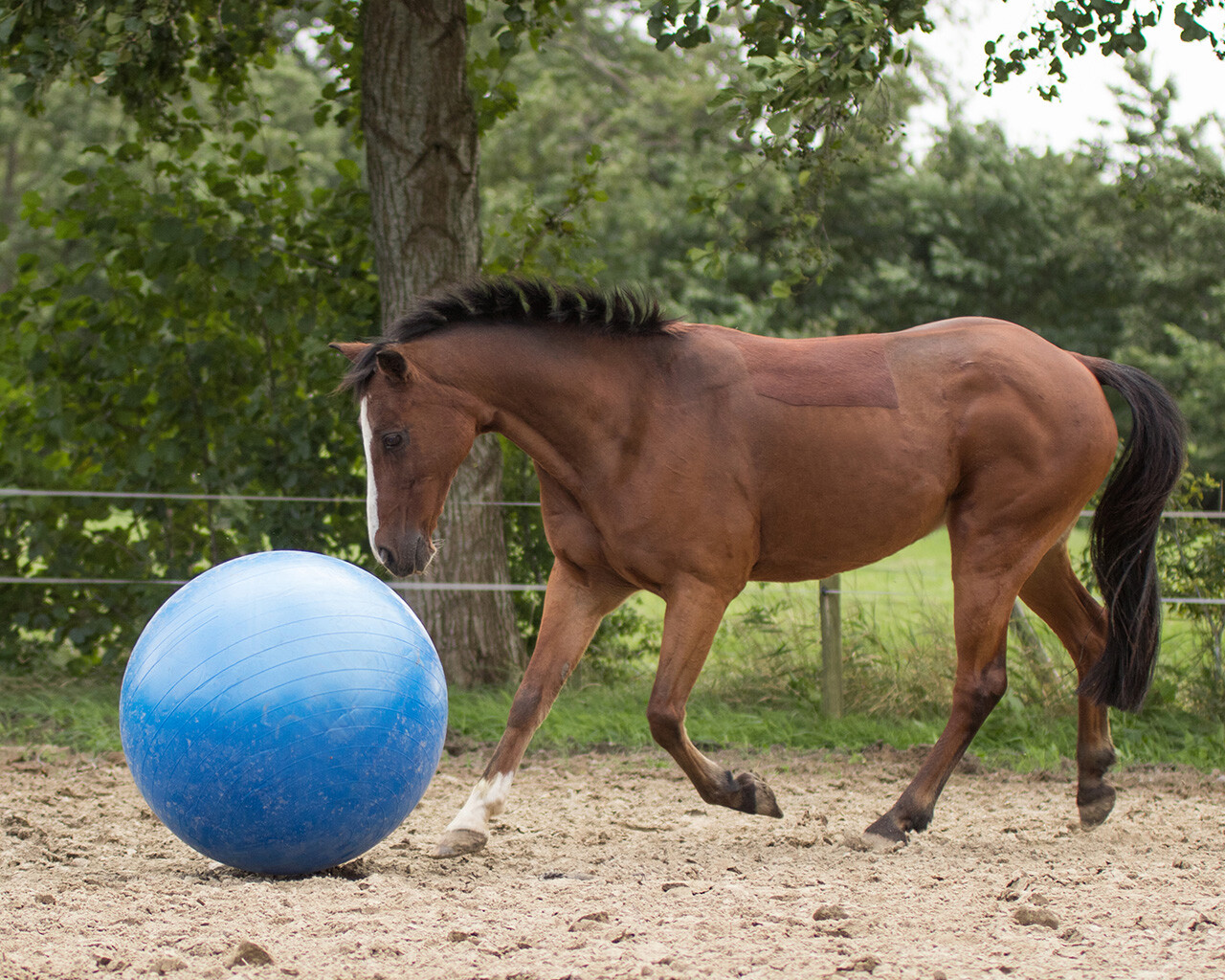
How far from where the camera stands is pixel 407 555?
3.89 meters

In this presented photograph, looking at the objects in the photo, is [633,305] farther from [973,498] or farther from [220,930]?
[220,930]

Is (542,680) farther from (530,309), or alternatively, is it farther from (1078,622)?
(1078,622)

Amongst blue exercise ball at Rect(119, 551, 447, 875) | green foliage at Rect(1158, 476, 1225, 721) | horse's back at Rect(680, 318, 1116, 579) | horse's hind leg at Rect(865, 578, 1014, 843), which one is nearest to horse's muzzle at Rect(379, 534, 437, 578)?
blue exercise ball at Rect(119, 551, 447, 875)

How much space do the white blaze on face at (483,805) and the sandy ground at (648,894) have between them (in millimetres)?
116

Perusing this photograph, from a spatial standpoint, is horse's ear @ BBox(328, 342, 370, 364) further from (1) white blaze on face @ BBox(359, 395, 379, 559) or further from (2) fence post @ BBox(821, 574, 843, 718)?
(2) fence post @ BBox(821, 574, 843, 718)

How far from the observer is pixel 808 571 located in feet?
14.6

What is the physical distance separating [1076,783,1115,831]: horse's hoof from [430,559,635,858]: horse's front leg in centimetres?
191

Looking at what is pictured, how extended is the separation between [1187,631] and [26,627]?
21.5 ft

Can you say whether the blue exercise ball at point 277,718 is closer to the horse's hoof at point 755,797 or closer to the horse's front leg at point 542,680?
the horse's front leg at point 542,680

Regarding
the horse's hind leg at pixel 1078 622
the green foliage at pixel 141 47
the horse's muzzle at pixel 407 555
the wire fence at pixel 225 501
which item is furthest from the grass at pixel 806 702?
the green foliage at pixel 141 47

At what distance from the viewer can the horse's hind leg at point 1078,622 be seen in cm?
464

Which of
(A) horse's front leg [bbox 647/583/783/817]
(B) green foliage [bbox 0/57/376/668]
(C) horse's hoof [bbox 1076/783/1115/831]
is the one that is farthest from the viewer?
(B) green foliage [bbox 0/57/376/668]

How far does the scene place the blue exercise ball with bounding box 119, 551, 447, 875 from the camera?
3.32m

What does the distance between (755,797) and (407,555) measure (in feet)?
4.95
